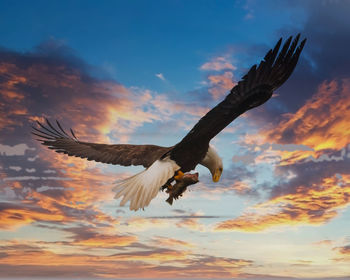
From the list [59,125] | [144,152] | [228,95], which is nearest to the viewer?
[228,95]

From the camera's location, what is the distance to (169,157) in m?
6.30

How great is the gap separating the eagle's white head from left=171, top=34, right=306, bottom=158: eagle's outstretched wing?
27.4 inches

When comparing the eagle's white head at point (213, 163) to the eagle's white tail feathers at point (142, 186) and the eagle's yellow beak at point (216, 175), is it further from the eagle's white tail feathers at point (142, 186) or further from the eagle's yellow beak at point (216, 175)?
the eagle's white tail feathers at point (142, 186)

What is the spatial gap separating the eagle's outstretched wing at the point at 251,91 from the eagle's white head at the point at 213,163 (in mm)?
697

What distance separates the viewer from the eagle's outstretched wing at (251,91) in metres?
5.83

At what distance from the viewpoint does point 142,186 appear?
5543 mm

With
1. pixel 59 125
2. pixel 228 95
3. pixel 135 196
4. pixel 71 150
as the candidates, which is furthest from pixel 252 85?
pixel 59 125

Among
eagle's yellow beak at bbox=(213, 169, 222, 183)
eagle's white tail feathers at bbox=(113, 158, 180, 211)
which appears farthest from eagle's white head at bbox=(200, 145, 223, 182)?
eagle's white tail feathers at bbox=(113, 158, 180, 211)

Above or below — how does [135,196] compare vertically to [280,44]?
below

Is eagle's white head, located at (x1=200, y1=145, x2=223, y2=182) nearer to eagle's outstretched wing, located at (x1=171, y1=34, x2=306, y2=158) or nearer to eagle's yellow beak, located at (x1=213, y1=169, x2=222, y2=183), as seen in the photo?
eagle's yellow beak, located at (x1=213, y1=169, x2=222, y2=183)

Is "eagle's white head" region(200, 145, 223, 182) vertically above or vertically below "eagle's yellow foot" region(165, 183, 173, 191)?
above

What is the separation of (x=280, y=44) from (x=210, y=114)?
4.38 ft

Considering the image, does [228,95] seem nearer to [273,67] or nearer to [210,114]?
[210,114]

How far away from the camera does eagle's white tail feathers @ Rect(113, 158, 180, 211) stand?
17.6ft
